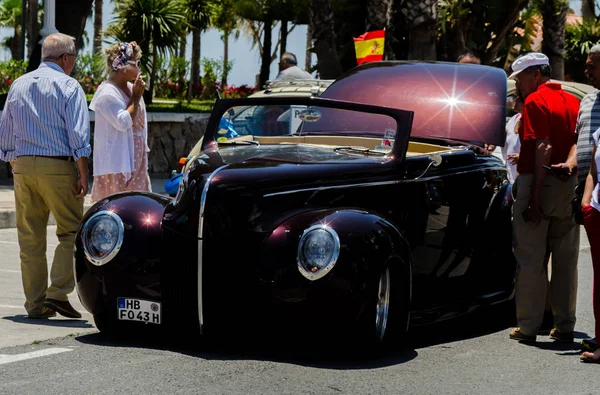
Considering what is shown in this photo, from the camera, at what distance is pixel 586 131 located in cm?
712

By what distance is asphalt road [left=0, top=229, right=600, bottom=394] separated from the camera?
5730 mm

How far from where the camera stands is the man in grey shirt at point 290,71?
15414 mm

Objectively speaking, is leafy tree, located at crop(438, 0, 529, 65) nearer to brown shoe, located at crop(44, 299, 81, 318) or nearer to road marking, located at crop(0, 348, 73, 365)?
brown shoe, located at crop(44, 299, 81, 318)

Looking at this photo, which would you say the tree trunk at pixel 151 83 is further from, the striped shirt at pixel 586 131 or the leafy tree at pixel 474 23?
the striped shirt at pixel 586 131

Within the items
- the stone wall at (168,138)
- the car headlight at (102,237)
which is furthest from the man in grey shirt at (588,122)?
the stone wall at (168,138)

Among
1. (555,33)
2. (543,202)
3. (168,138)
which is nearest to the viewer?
(543,202)

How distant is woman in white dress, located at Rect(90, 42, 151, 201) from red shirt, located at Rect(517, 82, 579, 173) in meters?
3.02

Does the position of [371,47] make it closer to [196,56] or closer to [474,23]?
[474,23]

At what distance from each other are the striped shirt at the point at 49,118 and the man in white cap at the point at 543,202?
283cm

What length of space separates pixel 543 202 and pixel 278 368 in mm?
2221

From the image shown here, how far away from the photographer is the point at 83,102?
7.54m

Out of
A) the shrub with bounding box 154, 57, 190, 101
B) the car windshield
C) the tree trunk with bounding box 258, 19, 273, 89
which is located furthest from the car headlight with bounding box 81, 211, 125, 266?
the tree trunk with bounding box 258, 19, 273, 89

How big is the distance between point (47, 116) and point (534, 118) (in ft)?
10.1

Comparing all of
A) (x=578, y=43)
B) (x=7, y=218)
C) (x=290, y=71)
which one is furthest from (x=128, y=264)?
(x=578, y=43)
